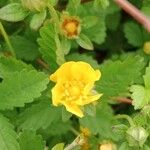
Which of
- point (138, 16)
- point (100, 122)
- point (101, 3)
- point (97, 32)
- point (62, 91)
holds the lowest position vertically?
point (100, 122)

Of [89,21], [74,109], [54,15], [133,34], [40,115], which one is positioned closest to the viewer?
[74,109]

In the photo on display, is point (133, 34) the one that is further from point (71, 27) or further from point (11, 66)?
point (11, 66)

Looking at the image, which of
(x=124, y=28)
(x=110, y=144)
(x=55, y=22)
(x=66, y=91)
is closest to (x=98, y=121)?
(x=110, y=144)

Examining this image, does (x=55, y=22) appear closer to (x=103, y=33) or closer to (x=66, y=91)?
(x=66, y=91)

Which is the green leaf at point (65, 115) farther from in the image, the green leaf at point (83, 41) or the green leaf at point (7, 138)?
the green leaf at point (83, 41)

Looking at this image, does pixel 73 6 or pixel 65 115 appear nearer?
pixel 65 115

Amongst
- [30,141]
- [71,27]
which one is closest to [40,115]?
[30,141]
